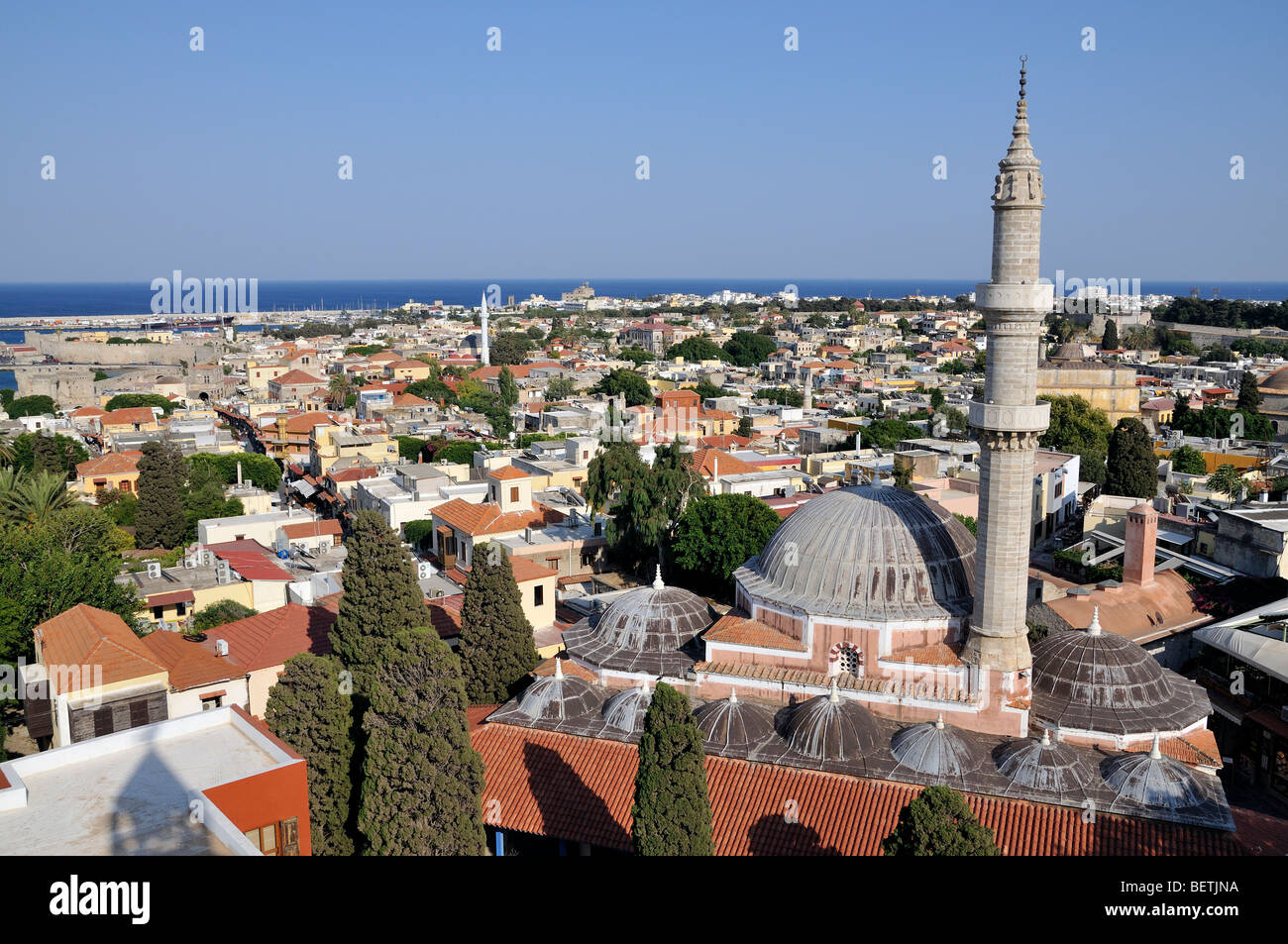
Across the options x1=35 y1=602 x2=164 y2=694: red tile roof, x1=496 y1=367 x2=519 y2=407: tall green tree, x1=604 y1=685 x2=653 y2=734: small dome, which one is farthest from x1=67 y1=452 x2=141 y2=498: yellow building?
x1=604 y1=685 x2=653 y2=734: small dome

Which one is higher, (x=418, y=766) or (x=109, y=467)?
(x=109, y=467)

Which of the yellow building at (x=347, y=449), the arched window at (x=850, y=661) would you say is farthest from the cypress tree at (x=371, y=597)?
the yellow building at (x=347, y=449)

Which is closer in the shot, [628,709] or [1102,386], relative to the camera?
[628,709]

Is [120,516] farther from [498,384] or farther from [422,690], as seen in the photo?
[498,384]

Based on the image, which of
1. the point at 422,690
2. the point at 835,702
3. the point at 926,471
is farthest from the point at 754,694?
the point at 926,471

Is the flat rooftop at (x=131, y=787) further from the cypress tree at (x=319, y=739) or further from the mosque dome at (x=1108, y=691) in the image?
the mosque dome at (x=1108, y=691)

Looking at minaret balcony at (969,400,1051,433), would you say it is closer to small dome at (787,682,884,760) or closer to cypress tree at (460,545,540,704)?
small dome at (787,682,884,760)

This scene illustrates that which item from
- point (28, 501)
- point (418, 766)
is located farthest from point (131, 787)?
point (28, 501)

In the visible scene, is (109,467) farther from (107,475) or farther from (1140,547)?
(1140,547)
